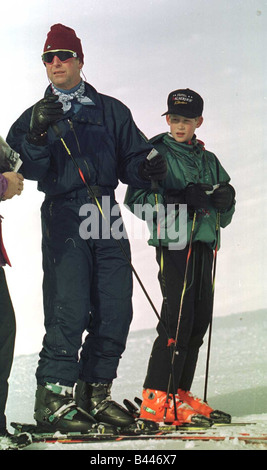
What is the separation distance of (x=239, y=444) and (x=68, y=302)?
2.87 feet

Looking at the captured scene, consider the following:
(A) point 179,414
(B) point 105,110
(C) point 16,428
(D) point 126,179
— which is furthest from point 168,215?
(C) point 16,428

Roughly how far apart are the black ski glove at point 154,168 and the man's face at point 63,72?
1.53 ft

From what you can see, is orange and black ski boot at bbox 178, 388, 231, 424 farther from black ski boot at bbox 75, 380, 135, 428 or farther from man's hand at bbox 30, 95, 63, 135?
man's hand at bbox 30, 95, 63, 135

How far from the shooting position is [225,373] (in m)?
4.61

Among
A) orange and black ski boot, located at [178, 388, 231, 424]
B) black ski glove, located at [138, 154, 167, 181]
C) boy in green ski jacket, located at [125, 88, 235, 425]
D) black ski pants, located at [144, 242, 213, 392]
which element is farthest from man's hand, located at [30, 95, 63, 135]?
Answer: orange and black ski boot, located at [178, 388, 231, 424]

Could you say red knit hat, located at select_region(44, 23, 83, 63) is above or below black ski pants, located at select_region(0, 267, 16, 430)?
above

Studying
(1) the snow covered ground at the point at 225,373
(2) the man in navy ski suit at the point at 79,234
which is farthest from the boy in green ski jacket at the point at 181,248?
(1) the snow covered ground at the point at 225,373

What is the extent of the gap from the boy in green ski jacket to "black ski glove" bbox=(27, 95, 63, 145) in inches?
21.7

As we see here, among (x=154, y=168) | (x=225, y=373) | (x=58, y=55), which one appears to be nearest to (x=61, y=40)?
(x=58, y=55)

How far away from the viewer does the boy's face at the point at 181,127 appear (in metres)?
3.67

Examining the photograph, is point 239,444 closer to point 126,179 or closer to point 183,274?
point 183,274

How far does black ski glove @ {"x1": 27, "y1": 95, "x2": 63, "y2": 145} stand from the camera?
10.3 feet

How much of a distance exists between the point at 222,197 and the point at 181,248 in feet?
0.98

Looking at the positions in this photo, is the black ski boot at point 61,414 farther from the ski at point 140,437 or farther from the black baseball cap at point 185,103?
the black baseball cap at point 185,103
